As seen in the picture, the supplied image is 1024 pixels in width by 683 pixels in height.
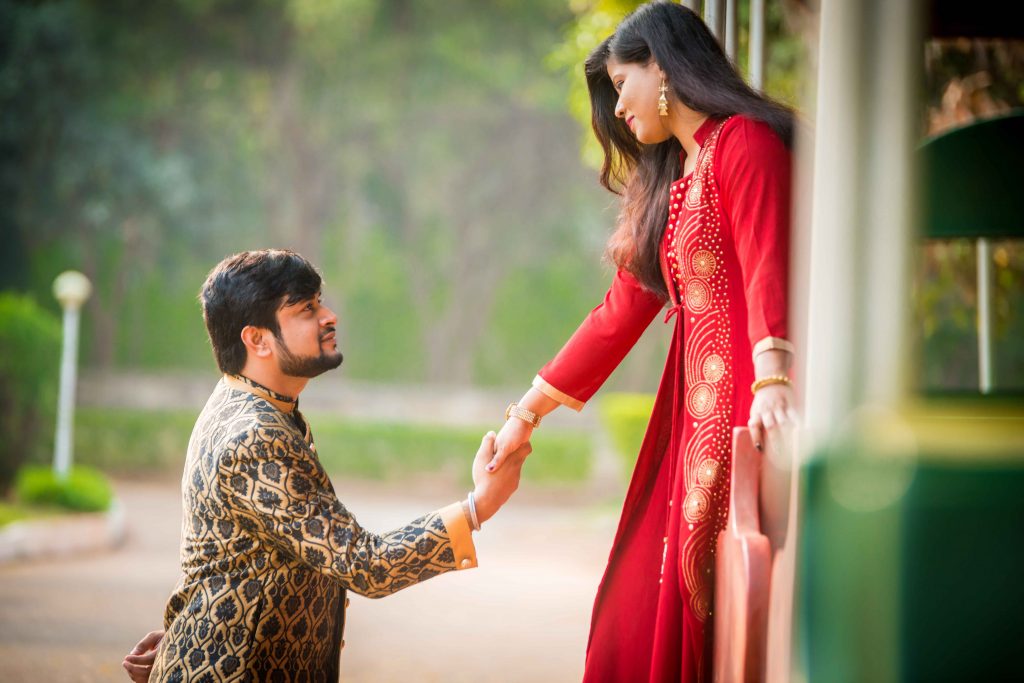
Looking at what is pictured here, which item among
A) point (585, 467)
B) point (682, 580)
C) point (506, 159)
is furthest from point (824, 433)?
point (506, 159)

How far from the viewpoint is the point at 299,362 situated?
7.59 ft

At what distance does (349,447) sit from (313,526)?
1609cm

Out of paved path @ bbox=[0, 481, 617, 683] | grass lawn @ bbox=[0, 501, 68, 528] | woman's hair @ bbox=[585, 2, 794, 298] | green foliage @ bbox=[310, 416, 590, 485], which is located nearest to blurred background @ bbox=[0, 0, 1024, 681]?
green foliage @ bbox=[310, 416, 590, 485]

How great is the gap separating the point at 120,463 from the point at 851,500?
18.3m

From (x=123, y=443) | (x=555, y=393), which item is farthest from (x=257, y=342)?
(x=123, y=443)

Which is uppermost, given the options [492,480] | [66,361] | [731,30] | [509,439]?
[66,361]

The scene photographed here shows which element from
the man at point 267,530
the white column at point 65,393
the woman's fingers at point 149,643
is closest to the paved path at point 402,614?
the white column at point 65,393

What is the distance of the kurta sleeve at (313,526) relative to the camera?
2102 mm

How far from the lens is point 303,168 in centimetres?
2041

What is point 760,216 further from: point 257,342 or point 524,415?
point 257,342

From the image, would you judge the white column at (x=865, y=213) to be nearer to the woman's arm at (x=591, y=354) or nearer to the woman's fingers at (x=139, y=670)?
the woman's arm at (x=591, y=354)

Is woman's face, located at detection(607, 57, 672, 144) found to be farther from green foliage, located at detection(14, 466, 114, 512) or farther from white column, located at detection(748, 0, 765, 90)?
green foliage, located at detection(14, 466, 114, 512)

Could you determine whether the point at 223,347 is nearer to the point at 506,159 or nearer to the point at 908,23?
the point at 908,23

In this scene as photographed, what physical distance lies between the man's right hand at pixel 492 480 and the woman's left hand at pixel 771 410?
56 centimetres
